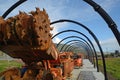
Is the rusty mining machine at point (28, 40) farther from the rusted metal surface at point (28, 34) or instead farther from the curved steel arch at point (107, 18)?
the curved steel arch at point (107, 18)

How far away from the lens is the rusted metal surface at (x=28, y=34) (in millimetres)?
6223

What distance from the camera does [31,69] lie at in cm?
799

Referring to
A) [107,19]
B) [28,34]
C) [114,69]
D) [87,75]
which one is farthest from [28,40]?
[114,69]

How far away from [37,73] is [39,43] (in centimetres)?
176

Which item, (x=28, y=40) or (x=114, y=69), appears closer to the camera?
(x=28, y=40)

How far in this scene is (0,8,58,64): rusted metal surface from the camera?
622cm

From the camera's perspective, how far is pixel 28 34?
627 centimetres

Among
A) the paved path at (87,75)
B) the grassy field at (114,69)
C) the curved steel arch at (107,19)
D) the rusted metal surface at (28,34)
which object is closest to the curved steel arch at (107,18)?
the curved steel arch at (107,19)

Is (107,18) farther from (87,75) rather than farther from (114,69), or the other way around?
(114,69)

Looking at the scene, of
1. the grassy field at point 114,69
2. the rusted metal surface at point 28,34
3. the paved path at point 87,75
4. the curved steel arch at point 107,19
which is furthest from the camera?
the grassy field at point 114,69

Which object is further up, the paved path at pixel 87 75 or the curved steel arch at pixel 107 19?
the curved steel arch at pixel 107 19

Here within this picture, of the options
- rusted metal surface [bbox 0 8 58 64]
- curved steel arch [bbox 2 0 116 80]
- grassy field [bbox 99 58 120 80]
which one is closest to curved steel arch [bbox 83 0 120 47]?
curved steel arch [bbox 2 0 116 80]

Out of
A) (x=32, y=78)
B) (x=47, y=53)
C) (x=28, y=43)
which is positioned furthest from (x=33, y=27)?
(x=32, y=78)

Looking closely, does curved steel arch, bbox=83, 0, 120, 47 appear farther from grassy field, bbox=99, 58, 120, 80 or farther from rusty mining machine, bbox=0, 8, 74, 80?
grassy field, bbox=99, 58, 120, 80
